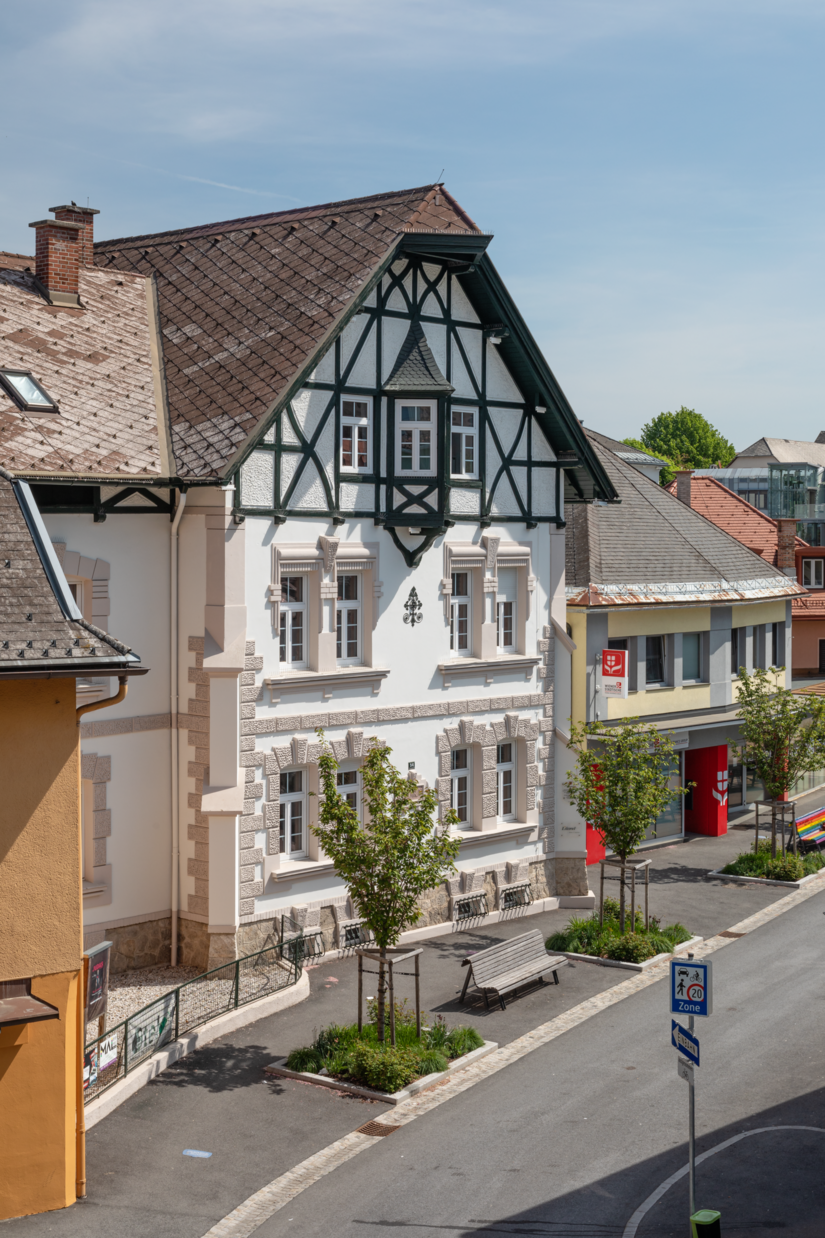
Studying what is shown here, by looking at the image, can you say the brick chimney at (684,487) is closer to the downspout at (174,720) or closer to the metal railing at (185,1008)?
the downspout at (174,720)

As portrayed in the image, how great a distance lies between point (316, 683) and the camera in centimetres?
2603

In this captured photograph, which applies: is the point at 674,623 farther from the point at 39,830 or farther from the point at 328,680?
the point at 39,830

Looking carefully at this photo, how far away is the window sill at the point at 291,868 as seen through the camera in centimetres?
2544

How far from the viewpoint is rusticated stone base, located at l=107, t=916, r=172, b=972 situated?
24531 millimetres

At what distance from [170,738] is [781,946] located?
43.7 ft

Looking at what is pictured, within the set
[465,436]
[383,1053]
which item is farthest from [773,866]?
[383,1053]

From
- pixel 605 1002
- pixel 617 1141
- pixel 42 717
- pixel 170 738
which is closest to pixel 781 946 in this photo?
pixel 605 1002

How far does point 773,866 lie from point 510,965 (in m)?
11.8

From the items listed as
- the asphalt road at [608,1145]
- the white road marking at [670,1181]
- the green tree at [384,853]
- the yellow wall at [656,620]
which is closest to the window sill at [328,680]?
the green tree at [384,853]

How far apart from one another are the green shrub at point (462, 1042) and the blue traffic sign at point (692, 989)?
6836 millimetres

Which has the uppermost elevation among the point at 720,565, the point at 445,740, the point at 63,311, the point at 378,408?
the point at 63,311

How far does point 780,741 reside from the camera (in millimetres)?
34469

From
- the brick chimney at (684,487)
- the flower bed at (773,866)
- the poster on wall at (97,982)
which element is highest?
the brick chimney at (684,487)

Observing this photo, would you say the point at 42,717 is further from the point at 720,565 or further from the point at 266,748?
the point at 720,565
